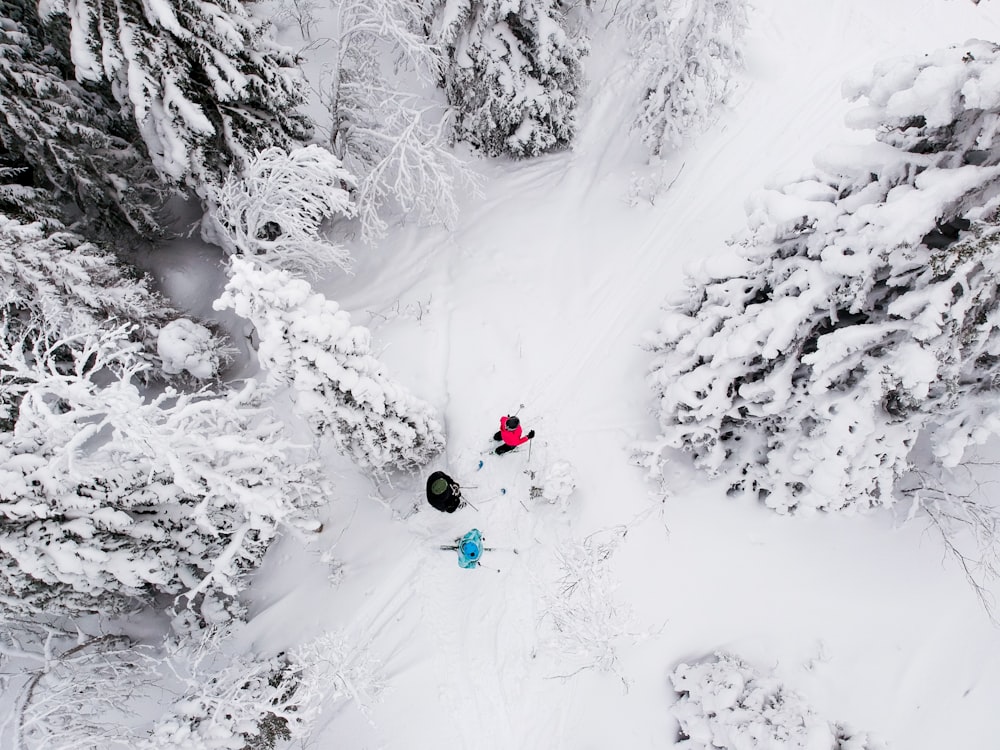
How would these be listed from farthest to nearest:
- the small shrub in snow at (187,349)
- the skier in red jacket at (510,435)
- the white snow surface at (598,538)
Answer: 1. the small shrub in snow at (187,349)
2. the skier in red jacket at (510,435)
3. the white snow surface at (598,538)

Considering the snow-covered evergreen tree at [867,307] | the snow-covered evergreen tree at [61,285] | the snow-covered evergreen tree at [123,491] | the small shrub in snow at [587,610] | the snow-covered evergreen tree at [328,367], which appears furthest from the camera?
the snow-covered evergreen tree at [61,285]

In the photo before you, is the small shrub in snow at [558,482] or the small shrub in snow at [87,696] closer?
the small shrub in snow at [87,696]

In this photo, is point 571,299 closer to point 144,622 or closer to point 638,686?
point 638,686

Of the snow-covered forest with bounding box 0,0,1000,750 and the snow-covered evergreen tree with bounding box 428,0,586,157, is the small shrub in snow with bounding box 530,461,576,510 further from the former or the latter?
the snow-covered evergreen tree with bounding box 428,0,586,157

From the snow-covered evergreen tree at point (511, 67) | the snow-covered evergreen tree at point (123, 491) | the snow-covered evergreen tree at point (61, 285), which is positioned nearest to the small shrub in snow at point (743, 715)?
the snow-covered evergreen tree at point (123, 491)

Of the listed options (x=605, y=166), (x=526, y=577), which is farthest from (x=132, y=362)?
(x=605, y=166)

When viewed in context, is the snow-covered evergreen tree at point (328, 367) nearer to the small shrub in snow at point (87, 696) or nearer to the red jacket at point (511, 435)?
the red jacket at point (511, 435)

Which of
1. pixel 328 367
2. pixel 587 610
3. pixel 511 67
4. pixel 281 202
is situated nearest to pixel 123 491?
pixel 328 367

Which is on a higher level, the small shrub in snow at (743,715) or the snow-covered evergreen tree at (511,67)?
the snow-covered evergreen tree at (511,67)
